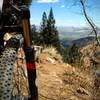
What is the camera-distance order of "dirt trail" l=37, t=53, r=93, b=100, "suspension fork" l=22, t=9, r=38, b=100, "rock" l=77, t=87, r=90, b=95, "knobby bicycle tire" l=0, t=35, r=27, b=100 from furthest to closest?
"rock" l=77, t=87, r=90, b=95 → "dirt trail" l=37, t=53, r=93, b=100 → "suspension fork" l=22, t=9, r=38, b=100 → "knobby bicycle tire" l=0, t=35, r=27, b=100

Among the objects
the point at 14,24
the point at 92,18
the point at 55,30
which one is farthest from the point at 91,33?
the point at 55,30

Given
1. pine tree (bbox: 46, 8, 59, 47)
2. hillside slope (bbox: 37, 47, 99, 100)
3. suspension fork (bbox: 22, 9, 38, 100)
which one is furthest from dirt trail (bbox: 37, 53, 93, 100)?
pine tree (bbox: 46, 8, 59, 47)

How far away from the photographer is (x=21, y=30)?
3.02m

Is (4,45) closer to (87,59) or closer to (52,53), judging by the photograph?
(87,59)

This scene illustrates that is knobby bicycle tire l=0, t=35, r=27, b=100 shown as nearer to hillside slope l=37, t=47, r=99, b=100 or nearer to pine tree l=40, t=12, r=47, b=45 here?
hillside slope l=37, t=47, r=99, b=100

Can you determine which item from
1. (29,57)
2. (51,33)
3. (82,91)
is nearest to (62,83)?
(82,91)

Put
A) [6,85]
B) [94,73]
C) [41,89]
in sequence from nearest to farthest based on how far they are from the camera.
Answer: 1. [6,85]
2. [41,89]
3. [94,73]

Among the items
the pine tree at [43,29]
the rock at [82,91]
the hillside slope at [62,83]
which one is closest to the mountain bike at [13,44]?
the hillside slope at [62,83]

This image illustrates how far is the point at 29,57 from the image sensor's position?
3037mm

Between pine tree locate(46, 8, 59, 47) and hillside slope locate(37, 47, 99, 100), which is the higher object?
pine tree locate(46, 8, 59, 47)

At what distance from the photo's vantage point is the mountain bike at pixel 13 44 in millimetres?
2830

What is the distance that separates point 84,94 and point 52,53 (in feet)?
21.6

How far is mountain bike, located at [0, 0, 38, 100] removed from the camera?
283 cm

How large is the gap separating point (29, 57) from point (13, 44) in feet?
0.92
